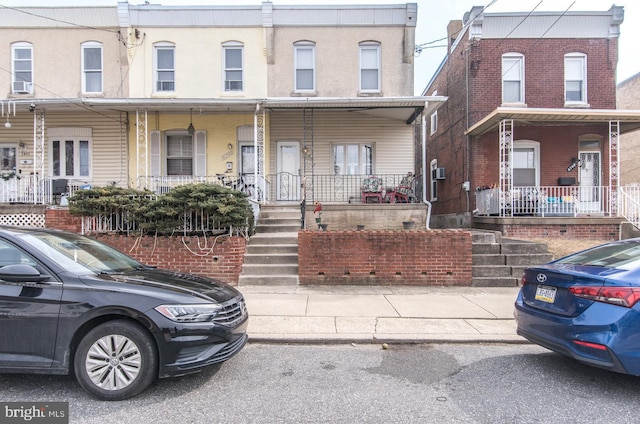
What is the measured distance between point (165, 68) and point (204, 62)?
1311mm

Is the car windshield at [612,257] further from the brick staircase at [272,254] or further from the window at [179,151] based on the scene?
the window at [179,151]

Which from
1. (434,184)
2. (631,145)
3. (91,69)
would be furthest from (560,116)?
(91,69)

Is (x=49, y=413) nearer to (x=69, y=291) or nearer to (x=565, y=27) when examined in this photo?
(x=69, y=291)

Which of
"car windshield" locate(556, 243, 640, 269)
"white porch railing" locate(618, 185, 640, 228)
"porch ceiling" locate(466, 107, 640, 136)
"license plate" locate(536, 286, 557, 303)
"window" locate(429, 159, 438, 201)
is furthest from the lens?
"window" locate(429, 159, 438, 201)

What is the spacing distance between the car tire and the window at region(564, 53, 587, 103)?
14.9m

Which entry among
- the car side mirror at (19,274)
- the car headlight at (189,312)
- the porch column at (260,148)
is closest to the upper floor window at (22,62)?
the porch column at (260,148)

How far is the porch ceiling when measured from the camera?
1091cm

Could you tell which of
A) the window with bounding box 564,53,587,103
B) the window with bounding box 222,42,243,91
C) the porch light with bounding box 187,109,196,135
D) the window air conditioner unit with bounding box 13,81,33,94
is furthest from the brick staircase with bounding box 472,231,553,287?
the window air conditioner unit with bounding box 13,81,33,94

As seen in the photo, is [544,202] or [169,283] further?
[544,202]

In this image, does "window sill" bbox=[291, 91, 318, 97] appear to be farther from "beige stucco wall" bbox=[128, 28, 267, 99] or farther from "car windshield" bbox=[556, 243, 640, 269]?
"car windshield" bbox=[556, 243, 640, 269]

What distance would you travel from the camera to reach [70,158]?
504 inches

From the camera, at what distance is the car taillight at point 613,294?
10.8ft

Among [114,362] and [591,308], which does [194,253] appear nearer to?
[114,362]

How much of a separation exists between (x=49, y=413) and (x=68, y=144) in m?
12.2
